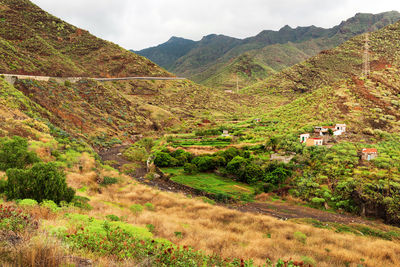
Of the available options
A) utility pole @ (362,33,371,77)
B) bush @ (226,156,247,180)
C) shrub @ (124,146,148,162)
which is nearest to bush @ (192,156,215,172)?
bush @ (226,156,247,180)

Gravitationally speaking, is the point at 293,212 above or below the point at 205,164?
below

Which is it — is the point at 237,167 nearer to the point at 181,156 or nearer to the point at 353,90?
the point at 181,156

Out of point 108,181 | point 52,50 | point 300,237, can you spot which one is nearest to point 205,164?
point 108,181

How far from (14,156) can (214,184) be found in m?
19.2

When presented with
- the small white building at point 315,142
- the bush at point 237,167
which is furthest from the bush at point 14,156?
the small white building at point 315,142

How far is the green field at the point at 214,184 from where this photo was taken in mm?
24219

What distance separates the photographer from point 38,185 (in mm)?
10430

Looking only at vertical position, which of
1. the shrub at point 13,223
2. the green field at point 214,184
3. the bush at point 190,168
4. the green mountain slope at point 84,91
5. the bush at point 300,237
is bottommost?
the green field at point 214,184

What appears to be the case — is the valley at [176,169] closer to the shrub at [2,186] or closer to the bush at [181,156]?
the shrub at [2,186]

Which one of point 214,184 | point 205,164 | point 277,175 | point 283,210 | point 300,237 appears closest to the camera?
point 300,237

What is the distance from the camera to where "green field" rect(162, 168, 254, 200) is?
2422cm

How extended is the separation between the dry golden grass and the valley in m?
0.12

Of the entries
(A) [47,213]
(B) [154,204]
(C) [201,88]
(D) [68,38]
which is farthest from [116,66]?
(A) [47,213]

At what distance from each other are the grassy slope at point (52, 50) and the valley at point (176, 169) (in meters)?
0.50
